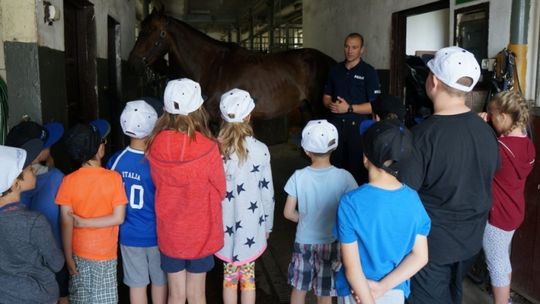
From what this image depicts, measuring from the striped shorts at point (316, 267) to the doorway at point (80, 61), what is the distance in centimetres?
247

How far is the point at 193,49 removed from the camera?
439 cm

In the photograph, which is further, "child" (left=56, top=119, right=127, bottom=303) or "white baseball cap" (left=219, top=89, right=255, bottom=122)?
"white baseball cap" (left=219, top=89, right=255, bottom=122)

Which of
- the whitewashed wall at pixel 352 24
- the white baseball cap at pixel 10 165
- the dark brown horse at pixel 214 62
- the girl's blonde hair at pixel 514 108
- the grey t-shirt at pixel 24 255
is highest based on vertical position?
the whitewashed wall at pixel 352 24

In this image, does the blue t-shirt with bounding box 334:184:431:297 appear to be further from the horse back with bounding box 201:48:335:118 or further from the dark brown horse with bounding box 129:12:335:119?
the horse back with bounding box 201:48:335:118

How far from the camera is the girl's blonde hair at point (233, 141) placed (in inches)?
79.5

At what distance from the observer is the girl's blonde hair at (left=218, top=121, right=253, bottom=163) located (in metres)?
2.02

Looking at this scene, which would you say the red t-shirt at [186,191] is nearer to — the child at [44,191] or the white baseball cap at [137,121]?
the white baseball cap at [137,121]

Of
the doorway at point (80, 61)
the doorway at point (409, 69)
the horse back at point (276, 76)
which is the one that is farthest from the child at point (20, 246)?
the horse back at point (276, 76)

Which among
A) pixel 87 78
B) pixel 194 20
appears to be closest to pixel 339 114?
Result: pixel 87 78

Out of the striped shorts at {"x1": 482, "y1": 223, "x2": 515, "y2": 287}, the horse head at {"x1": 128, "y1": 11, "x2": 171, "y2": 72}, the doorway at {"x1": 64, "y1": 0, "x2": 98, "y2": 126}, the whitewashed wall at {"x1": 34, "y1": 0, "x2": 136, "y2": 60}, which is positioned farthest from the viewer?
the horse head at {"x1": 128, "y1": 11, "x2": 171, "y2": 72}

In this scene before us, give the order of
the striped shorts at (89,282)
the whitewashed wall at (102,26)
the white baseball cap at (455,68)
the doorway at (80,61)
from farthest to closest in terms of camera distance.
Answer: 1. the doorway at (80,61)
2. the whitewashed wall at (102,26)
3. the striped shorts at (89,282)
4. the white baseball cap at (455,68)

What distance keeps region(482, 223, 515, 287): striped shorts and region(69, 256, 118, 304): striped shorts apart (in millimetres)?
1766

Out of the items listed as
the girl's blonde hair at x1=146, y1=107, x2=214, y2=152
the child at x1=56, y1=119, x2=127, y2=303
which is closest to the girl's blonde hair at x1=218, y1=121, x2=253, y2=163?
the girl's blonde hair at x1=146, y1=107, x2=214, y2=152

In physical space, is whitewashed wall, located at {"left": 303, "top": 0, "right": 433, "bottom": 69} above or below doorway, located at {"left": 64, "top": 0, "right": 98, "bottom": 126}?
above
